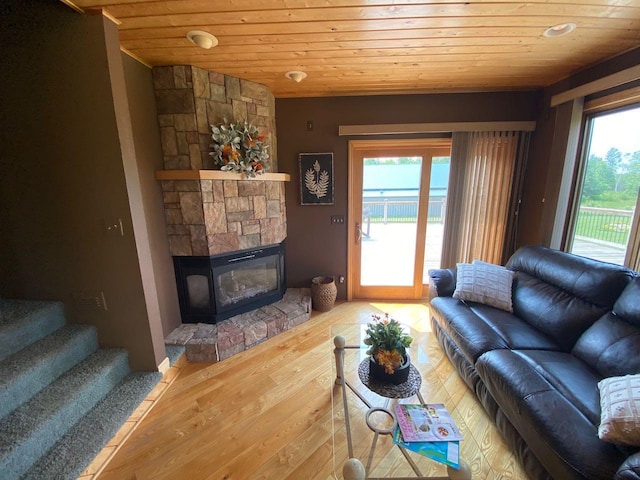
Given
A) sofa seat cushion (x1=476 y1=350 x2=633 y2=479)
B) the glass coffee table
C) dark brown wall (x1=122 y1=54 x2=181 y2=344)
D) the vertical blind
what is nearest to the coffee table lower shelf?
the glass coffee table

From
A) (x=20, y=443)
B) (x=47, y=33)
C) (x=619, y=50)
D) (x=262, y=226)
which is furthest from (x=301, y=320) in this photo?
(x=619, y=50)

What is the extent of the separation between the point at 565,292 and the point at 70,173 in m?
3.60

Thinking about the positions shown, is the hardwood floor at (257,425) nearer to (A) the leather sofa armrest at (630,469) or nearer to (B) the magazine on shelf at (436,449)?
(B) the magazine on shelf at (436,449)

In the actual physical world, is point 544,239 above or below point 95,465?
above

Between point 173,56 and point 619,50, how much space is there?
3460 millimetres

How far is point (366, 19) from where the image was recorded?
158 centimetres

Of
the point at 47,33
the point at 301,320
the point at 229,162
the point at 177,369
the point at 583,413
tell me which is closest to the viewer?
the point at 583,413

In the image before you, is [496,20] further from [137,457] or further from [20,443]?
[20,443]

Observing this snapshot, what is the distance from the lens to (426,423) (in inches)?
49.1

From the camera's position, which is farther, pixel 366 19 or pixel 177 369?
pixel 177 369

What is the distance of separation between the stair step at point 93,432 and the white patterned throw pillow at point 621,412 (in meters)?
2.46

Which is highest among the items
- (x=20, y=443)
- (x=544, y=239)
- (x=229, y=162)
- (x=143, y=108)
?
(x=143, y=108)

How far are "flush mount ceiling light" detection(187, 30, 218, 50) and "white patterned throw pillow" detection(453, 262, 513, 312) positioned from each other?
2739 mm

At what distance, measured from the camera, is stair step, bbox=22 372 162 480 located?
1.29 meters
